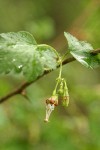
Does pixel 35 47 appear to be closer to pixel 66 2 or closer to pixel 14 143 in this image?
pixel 14 143

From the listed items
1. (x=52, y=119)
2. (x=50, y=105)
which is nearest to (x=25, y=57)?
(x=50, y=105)

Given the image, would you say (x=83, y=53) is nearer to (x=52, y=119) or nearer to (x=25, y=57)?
(x=25, y=57)

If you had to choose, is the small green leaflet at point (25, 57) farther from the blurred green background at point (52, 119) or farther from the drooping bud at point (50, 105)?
the blurred green background at point (52, 119)

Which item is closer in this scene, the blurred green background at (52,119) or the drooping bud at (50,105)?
the drooping bud at (50,105)

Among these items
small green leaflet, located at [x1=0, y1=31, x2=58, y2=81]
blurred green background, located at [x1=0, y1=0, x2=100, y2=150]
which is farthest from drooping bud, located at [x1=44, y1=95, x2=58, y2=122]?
blurred green background, located at [x1=0, y1=0, x2=100, y2=150]

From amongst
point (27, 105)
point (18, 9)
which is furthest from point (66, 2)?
point (27, 105)

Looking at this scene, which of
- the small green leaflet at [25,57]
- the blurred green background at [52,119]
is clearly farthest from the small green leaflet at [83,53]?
the blurred green background at [52,119]
